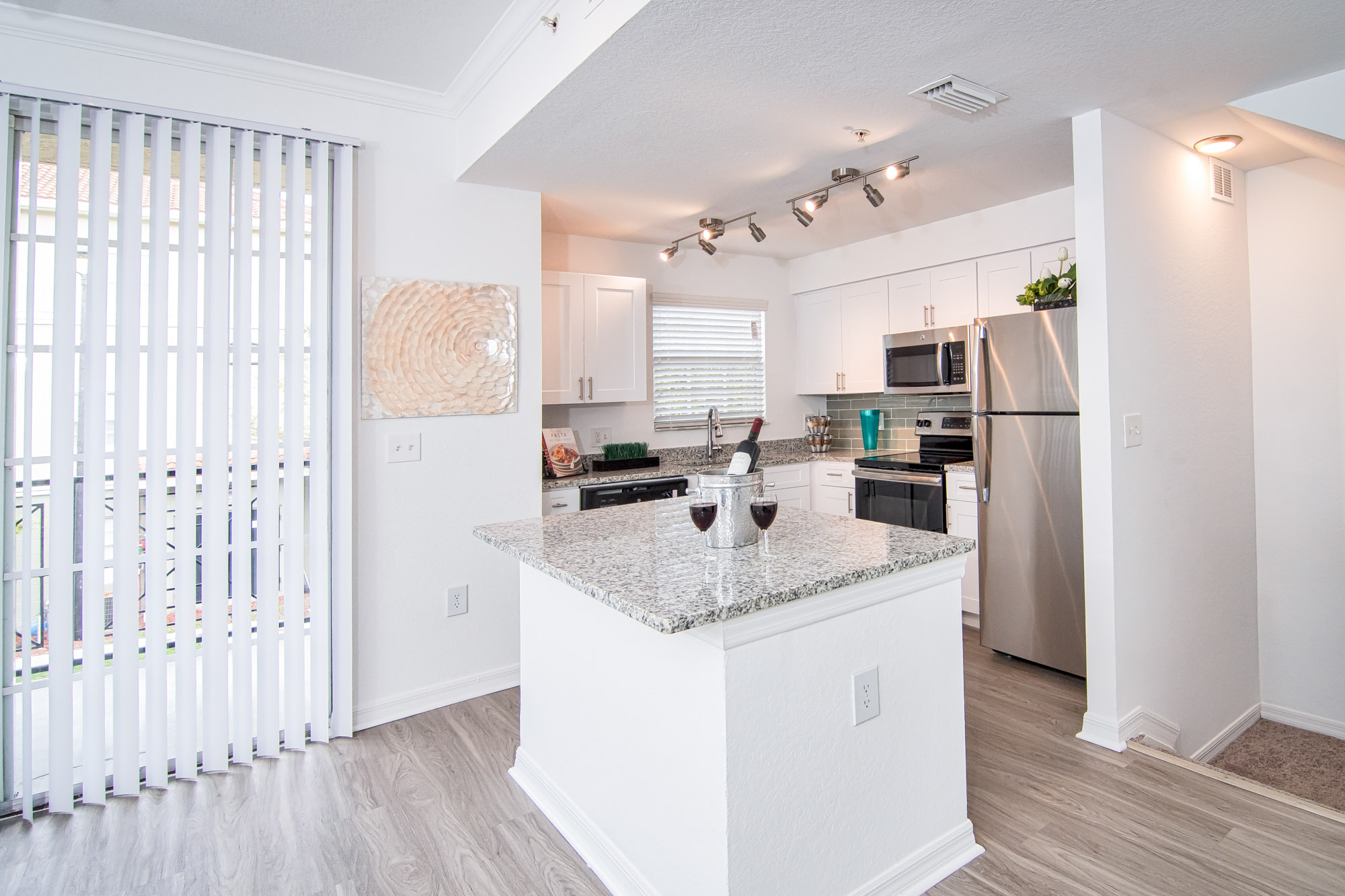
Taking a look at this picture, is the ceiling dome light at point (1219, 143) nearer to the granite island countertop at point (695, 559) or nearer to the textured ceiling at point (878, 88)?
the textured ceiling at point (878, 88)

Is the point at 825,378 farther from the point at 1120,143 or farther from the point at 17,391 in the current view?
the point at 17,391

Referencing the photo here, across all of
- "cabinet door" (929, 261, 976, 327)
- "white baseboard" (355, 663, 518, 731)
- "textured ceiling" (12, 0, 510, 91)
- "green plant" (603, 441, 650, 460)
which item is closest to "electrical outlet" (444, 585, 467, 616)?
"white baseboard" (355, 663, 518, 731)

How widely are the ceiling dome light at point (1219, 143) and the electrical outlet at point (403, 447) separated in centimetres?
346

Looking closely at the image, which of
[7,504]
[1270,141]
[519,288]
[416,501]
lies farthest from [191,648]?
[1270,141]

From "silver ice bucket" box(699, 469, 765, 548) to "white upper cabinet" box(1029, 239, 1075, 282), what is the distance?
264cm

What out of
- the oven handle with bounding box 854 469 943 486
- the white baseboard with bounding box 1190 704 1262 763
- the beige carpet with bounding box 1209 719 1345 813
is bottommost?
the beige carpet with bounding box 1209 719 1345 813

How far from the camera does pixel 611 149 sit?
2.81 m

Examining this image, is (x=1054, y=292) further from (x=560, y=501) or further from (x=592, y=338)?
(x=560, y=501)

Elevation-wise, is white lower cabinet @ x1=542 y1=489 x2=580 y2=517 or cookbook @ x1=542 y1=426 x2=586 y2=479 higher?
cookbook @ x1=542 y1=426 x2=586 y2=479

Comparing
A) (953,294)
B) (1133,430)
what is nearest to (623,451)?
(953,294)

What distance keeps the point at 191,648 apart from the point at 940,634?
2.50 m

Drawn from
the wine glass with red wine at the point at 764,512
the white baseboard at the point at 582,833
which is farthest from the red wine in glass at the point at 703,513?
the white baseboard at the point at 582,833

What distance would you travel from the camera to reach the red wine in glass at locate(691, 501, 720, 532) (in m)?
1.79

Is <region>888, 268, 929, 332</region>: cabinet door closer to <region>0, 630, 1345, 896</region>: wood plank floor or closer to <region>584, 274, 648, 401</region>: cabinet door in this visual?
<region>584, 274, 648, 401</region>: cabinet door
